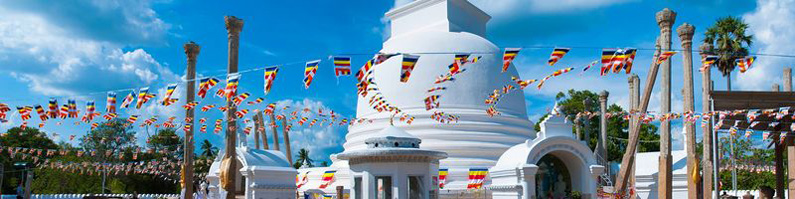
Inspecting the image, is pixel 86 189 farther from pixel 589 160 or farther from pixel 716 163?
pixel 716 163

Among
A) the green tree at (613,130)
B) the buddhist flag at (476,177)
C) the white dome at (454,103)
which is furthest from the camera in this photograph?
the green tree at (613,130)

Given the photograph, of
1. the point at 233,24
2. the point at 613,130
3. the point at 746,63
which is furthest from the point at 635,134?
the point at 613,130

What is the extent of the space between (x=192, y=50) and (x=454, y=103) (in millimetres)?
10740

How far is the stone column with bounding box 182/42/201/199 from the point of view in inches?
846

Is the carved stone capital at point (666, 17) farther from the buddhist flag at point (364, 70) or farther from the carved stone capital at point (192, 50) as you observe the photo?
the carved stone capital at point (192, 50)

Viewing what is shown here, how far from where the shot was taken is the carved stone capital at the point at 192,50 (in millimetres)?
23234

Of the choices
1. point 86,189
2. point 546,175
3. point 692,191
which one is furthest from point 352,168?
point 86,189

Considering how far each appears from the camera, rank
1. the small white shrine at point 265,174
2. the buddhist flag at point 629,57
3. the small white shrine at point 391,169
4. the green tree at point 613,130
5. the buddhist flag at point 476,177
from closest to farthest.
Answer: the buddhist flag at point 629,57 < the small white shrine at point 391,169 < the small white shrine at point 265,174 < the buddhist flag at point 476,177 < the green tree at point 613,130

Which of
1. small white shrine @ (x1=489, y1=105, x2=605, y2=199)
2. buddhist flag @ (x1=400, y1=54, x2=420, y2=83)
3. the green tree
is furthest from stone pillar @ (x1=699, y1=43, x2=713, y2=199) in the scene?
the green tree

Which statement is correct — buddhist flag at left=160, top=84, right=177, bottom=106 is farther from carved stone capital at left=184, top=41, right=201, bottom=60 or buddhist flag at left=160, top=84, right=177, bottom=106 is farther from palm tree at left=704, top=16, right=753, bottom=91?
palm tree at left=704, top=16, right=753, bottom=91

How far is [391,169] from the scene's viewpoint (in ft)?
64.2

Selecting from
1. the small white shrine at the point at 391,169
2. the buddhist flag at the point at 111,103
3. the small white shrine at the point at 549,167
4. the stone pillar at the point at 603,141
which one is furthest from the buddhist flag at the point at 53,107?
the stone pillar at the point at 603,141

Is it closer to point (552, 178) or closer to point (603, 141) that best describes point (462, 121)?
point (552, 178)

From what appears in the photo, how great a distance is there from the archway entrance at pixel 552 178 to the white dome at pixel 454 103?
12.0 ft
